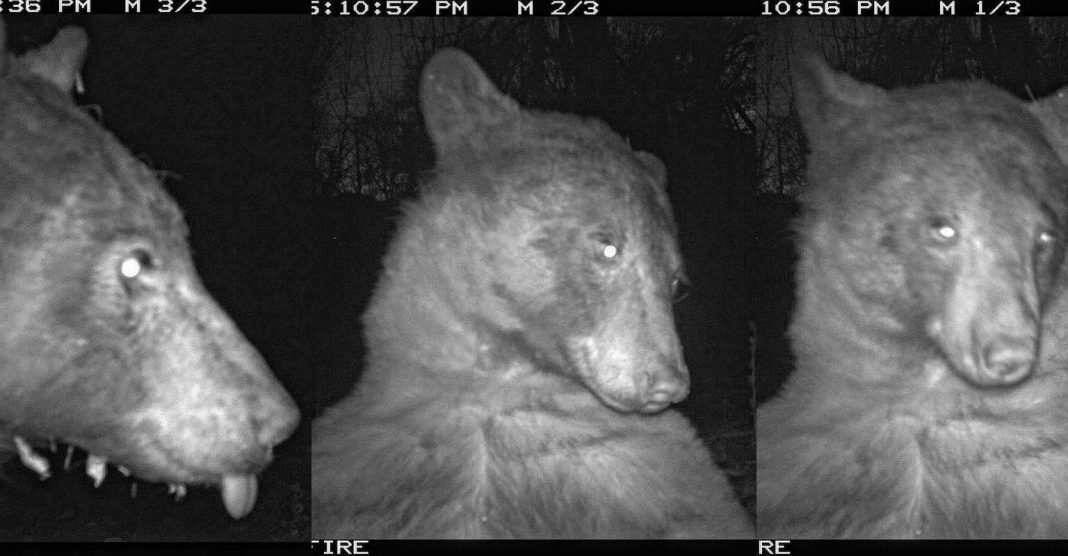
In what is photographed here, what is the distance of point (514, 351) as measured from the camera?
2.70m

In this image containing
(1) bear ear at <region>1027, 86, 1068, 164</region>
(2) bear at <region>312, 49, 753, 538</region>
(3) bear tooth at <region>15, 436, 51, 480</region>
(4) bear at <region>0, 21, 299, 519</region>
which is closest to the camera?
(4) bear at <region>0, 21, 299, 519</region>

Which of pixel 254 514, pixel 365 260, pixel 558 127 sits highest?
pixel 558 127

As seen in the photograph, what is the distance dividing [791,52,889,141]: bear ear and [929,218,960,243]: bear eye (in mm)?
398

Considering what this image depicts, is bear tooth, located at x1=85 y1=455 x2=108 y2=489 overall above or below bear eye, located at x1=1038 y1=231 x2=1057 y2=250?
below

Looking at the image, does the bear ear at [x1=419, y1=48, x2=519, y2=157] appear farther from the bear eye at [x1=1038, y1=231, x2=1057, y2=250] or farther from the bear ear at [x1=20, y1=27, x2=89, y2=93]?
the bear eye at [x1=1038, y1=231, x2=1057, y2=250]

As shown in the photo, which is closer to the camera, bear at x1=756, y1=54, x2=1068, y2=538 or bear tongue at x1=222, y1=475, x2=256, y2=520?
bear tongue at x1=222, y1=475, x2=256, y2=520

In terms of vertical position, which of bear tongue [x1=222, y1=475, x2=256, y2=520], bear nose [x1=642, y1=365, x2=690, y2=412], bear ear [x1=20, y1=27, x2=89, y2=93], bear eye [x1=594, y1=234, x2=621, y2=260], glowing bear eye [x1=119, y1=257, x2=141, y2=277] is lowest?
A: bear tongue [x1=222, y1=475, x2=256, y2=520]

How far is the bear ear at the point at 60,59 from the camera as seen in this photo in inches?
94.0

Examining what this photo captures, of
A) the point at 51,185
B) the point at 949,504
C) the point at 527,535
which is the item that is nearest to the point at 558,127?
the point at 527,535

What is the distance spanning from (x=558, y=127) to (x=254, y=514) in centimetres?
150

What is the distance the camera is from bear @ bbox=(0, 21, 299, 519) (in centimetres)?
214

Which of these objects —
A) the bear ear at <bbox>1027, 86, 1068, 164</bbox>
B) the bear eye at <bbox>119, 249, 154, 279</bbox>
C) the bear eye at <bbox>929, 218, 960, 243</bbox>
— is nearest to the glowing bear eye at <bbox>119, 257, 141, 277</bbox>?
the bear eye at <bbox>119, 249, 154, 279</bbox>

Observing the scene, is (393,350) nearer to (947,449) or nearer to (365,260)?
(365,260)

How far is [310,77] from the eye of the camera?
9.63 ft
